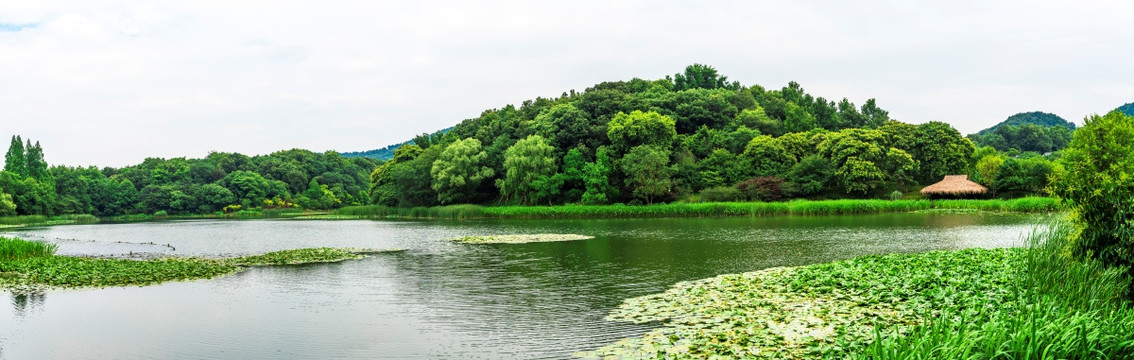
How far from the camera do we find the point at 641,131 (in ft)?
248

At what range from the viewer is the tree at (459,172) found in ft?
259

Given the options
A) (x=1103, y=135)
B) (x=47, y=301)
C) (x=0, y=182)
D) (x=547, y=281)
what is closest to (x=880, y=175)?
(x=1103, y=135)

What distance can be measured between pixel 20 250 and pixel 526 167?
50983 millimetres

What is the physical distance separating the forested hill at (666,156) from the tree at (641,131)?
0.43ft

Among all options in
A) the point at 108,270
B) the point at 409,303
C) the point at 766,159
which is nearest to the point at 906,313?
the point at 409,303

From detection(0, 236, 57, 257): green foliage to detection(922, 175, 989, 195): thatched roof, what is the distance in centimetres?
6818

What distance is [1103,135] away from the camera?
42.1 meters

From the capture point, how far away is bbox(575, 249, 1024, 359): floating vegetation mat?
10.8m

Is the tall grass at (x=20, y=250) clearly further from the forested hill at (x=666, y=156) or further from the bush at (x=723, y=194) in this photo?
the bush at (x=723, y=194)

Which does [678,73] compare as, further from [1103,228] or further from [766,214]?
[1103,228]

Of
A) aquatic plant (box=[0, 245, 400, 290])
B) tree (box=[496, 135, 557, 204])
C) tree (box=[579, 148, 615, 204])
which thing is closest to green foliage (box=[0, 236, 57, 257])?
aquatic plant (box=[0, 245, 400, 290])

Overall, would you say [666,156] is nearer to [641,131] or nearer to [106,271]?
[641,131]

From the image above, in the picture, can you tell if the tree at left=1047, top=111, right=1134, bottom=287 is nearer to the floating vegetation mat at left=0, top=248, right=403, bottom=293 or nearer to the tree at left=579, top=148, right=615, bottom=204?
the floating vegetation mat at left=0, top=248, right=403, bottom=293

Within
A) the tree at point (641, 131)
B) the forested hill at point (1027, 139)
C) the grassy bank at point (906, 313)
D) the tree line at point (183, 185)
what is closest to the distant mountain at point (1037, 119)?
the forested hill at point (1027, 139)
